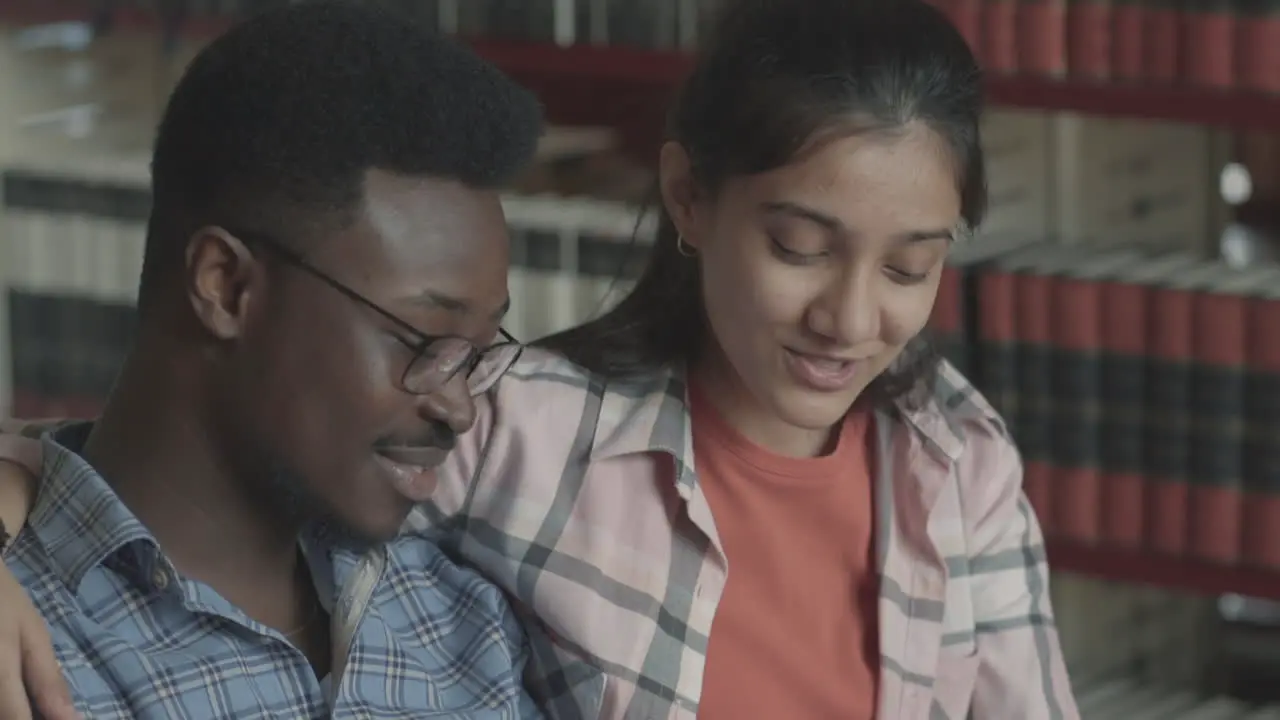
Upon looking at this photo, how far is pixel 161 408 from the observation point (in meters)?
1.27

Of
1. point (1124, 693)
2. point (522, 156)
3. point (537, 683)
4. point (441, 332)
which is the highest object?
point (522, 156)

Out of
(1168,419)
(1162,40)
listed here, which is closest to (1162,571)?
(1168,419)

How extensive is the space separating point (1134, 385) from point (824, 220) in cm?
83

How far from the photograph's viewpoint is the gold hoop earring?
1516 mm

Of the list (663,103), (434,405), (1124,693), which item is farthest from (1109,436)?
(434,405)

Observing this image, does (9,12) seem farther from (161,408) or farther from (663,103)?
(161,408)

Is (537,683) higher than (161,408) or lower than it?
lower

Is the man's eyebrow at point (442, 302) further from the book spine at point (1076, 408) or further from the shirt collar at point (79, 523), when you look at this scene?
the book spine at point (1076, 408)

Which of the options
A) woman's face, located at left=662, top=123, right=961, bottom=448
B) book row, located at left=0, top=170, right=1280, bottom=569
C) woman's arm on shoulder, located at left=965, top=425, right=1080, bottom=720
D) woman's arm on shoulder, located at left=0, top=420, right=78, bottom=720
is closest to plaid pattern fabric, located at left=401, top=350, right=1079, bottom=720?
woman's arm on shoulder, located at left=965, top=425, right=1080, bottom=720

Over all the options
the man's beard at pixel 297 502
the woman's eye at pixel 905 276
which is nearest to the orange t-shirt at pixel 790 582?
the woman's eye at pixel 905 276

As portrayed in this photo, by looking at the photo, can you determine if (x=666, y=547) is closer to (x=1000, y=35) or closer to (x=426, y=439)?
(x=426, y=439)

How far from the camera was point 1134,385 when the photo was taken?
210 centimetres

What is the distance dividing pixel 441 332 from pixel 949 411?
0.50 m

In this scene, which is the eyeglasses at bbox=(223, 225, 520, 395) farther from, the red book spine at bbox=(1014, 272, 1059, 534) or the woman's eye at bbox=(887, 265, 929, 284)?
the red book spine at bbox=(1014, 272, 1059, 534)
